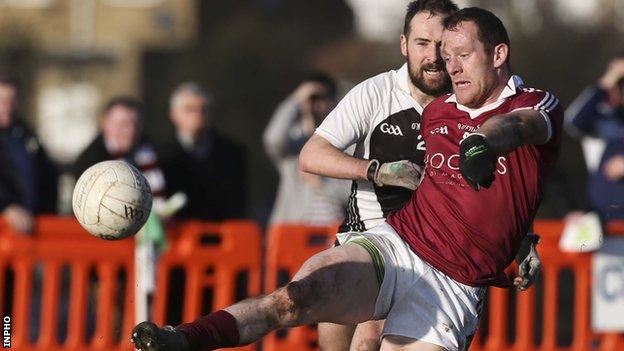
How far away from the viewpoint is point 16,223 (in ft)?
34.6

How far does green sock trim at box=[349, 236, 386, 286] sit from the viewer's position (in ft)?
21.3

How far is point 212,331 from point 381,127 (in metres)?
1.79

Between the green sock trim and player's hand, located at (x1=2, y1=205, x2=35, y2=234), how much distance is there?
179 inches

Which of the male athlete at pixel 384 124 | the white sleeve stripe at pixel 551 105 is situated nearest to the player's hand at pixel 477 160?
the white sleeve stripe at pixel 551 105

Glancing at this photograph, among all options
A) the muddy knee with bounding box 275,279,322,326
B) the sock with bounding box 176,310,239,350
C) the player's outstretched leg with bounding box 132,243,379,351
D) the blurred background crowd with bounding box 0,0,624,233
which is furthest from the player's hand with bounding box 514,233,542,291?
the blurred background crowd with bounding box 0,0,624,233

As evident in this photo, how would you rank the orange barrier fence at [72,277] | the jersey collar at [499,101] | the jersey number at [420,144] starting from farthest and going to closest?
the orange barrier fence at [72,277] → the jersey number at [420,144] → the jersey collar at [499,101]

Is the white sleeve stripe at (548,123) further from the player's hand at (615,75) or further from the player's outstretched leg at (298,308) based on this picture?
the player's hand at (615,75)

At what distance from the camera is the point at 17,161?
1098 centimetres

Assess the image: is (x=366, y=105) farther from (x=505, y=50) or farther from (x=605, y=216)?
(x=605, y=216)

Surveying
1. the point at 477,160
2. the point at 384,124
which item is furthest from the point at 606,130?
the point at 477,160

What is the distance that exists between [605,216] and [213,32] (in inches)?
1208

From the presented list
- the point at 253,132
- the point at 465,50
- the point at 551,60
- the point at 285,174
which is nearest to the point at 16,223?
the point at 285,174

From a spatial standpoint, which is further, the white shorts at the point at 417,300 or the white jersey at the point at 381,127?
the white jersey at the point at 381,127

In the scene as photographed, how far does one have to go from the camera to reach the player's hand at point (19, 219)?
10539 millimetres
